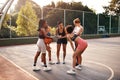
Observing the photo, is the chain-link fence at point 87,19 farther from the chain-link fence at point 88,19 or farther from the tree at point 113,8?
the tree at point 113,8

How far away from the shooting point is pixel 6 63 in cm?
1036

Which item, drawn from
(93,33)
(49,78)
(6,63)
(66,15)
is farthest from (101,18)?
(49,78)

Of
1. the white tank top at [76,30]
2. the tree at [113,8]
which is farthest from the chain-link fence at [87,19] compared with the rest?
the tree at [113,8]

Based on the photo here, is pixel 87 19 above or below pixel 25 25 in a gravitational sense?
above

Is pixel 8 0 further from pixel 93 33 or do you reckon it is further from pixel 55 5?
pixel 55 5

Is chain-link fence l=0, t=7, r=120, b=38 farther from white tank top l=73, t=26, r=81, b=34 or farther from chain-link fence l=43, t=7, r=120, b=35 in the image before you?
white tank top l=73, t=26, r=81, b=34

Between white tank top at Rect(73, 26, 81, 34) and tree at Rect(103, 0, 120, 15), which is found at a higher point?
tree at Rect(103, 0, 120, 15)

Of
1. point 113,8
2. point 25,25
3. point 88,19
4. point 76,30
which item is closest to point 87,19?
point 88,19

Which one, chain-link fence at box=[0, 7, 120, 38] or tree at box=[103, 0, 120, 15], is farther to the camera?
tree at box=[103, 0, 120, 15]

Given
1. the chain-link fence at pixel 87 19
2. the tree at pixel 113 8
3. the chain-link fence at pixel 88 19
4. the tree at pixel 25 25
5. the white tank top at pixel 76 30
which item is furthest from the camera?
the tree at pixel 113 8

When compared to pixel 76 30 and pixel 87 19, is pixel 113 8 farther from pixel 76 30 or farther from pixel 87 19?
pixel 76 30

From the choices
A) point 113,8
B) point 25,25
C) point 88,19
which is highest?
point 113,8

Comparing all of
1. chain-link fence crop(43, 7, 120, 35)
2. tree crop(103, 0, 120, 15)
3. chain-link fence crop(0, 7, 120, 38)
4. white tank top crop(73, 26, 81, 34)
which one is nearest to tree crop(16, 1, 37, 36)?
chain-link fence crop(0, 7, 120, 38)

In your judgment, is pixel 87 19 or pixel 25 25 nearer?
pixel 25 25
